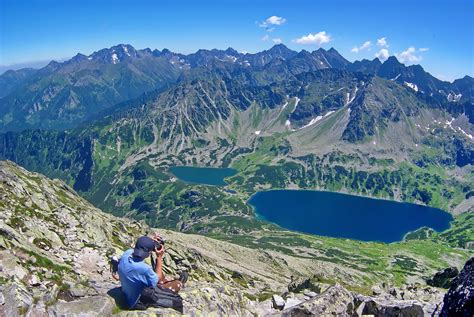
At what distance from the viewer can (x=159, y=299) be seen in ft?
69.8

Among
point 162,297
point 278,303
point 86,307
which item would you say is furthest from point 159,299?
point 278,303

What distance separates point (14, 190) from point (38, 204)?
13.9ft

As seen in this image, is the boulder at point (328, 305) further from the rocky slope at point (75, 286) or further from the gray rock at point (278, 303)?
the gray rock at point (278, 303)

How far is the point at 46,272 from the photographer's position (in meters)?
32.1

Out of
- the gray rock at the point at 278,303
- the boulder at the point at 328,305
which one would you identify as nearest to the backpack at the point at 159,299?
the boulder at the point at 328,305

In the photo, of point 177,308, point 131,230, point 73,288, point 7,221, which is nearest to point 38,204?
point 7,221

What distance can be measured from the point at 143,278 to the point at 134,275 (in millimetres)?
455

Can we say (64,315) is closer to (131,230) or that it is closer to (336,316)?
(336,316)

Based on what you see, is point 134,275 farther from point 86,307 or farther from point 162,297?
point 86,307

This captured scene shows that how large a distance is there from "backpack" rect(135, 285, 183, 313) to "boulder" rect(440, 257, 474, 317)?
12.9 metres

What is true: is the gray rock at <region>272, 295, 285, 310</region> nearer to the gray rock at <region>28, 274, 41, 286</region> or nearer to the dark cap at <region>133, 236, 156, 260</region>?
the dark cap at <region>133, 236, 156, 260</region>

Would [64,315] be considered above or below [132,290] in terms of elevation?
below

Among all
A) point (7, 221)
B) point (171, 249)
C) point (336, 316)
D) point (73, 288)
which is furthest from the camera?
point (171, 249)

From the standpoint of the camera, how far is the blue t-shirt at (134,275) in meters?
19.5
